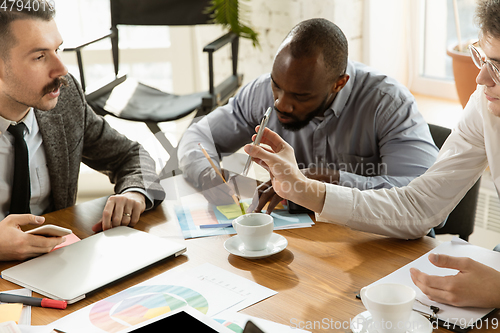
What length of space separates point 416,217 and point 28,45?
103 centimetres

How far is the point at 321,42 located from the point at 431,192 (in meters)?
0.52

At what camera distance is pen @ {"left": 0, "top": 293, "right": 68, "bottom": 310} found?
820mm

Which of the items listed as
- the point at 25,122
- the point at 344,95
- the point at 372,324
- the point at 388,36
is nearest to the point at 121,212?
the point at 25,122

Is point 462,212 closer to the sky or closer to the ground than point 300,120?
closer to the ground

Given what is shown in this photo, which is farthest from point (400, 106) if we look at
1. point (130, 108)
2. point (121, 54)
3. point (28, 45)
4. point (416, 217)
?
point (121, 54)

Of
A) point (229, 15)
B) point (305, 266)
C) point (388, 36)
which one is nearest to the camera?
point (305, 266)

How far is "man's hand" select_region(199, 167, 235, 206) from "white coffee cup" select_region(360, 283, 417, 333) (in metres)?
0.50

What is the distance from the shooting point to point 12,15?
1.21 meters

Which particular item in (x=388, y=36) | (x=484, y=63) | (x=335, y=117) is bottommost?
(x=335, y=117)

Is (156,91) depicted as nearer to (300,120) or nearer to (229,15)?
(229,15)

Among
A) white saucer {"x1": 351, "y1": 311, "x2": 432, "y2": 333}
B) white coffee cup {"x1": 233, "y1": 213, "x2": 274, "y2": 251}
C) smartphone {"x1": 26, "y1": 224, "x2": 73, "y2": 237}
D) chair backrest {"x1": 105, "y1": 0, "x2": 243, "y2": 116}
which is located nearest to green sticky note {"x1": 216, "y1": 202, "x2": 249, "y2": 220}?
white coffee cup {"x1": 233, "y1": 213, "x2": 274, "y2": 251}

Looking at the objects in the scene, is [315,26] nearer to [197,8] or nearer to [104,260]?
[104,260]

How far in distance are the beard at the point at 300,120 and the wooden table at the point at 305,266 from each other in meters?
0.46

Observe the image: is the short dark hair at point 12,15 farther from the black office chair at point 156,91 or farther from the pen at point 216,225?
the black office chair at point 156,91
